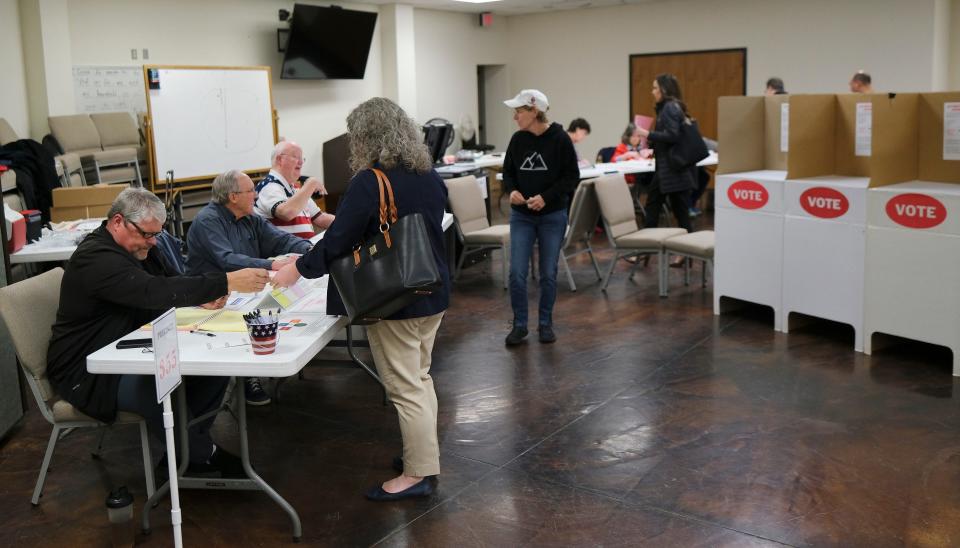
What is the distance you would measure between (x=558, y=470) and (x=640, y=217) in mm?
6923

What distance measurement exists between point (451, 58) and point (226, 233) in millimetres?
10049

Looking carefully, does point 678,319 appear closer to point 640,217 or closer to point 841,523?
point 841,523

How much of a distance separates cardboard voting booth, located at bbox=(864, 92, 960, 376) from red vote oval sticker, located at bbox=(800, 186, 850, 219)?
17cm

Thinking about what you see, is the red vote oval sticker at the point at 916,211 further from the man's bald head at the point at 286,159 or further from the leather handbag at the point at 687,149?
the man's bald head at the point at 286,159

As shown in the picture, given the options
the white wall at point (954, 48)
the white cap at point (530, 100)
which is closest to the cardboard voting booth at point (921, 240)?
the white cap at point (530, 100)

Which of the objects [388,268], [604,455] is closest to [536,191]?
[604,455]

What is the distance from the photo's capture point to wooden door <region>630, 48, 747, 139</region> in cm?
1232

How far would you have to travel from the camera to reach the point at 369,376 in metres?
4.80

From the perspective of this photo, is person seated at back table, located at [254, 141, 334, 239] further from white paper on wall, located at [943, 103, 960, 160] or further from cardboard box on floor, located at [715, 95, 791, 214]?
white paper on wall, located at [943, 103, 960, 160]

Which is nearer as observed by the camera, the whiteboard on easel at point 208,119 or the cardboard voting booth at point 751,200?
the cardboard voting booth at point 751,200

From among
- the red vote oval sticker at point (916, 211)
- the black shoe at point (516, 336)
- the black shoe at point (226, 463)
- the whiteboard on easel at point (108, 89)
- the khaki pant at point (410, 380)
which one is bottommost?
the black shoe at point (226, 463)

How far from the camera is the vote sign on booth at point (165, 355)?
7.94 feet

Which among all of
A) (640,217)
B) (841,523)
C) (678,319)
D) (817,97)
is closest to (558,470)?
(841,523)

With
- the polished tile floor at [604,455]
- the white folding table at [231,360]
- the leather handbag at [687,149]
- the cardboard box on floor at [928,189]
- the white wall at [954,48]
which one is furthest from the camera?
the white wall at [954,48]
